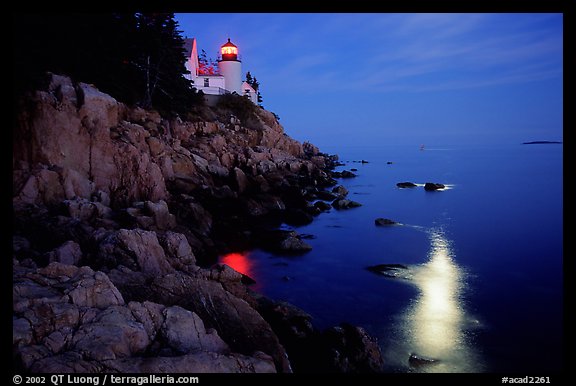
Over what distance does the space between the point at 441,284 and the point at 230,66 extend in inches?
1746

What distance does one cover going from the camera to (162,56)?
3231cm

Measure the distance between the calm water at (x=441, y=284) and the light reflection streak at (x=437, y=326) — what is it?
0.13 ft

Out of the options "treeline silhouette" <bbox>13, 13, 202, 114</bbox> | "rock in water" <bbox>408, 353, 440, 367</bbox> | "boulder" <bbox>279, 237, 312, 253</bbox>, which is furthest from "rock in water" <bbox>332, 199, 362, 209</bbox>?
"rock in water" <bbox>408, 353, 440, 367</bbox>

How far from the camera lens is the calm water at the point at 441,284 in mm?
12578

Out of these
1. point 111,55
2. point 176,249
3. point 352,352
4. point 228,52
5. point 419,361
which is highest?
point 228,52

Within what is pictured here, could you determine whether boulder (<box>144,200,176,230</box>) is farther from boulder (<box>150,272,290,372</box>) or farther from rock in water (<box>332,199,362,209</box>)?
rock in water (<box>332,199,362,209</box>)

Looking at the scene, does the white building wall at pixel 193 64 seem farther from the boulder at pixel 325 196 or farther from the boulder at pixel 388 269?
the boulder at pixel 388 269

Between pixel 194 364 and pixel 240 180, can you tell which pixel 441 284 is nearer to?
pixel 194 364

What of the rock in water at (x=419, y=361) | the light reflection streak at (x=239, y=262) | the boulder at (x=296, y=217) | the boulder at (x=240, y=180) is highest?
the boulder at (x=240, y=180)

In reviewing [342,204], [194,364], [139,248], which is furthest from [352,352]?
[342,204]

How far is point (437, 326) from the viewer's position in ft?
45.4

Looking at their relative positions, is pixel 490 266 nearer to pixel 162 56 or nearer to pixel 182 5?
pixel 182 5

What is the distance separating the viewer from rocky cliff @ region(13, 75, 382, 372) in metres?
7.26

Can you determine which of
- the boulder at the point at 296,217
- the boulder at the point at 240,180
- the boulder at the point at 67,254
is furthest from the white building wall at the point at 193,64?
the boulder at the point at 67,254
